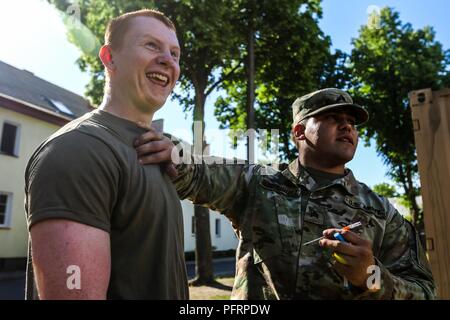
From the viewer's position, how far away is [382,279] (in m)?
2.01

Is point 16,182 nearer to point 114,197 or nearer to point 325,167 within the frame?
point 325,167

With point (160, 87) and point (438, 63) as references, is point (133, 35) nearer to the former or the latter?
point (160, 87)

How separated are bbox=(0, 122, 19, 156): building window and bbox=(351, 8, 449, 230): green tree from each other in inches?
549

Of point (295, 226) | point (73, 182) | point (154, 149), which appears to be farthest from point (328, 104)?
point (73, 182)

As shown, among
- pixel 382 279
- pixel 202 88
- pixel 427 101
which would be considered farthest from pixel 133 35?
pixel 202 88

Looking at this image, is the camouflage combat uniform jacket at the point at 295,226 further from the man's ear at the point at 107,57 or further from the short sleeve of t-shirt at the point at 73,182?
the short sleeve of t-shirt at the point at 73,182

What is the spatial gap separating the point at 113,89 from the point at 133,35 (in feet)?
0.80

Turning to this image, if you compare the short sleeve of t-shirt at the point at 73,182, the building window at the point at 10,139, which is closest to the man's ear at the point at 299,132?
the short sleeve of t-shirt at the point at 73,182

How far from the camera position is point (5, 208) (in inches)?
612

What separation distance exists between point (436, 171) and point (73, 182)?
3.04m

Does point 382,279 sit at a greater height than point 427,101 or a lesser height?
lesser

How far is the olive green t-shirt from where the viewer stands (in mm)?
1224
